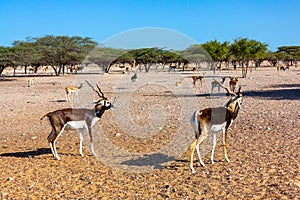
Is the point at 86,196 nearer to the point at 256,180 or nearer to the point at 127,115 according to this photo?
the point at 256,180

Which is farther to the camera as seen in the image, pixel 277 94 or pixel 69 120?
pixel 277 94

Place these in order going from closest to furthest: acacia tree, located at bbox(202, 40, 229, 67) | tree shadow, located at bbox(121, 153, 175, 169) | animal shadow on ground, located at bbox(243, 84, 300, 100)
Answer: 1. tree shadow, located at bbox(121, 153, 175, 169)
2. animal shadow on ground, located at bbox(243, 84, 300, 100)
3. acacia tree, located at bbox(202, 40, 229, 67)

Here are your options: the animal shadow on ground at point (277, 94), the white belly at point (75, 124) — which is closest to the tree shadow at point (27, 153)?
the white belly at point (75, 124)

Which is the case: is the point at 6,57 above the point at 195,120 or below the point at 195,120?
above

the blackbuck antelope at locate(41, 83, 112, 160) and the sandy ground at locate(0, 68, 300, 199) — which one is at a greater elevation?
the blackbuck antelope at locate(41, 83, 112, 160)

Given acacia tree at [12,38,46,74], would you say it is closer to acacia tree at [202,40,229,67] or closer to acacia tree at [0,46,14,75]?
acacia tree at [0,46,14,75]

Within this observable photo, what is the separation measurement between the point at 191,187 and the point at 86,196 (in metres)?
1.72

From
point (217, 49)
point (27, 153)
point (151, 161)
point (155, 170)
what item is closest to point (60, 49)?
point (217, 49)

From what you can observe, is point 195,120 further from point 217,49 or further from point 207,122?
point 217,49

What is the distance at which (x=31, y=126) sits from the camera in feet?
38.3

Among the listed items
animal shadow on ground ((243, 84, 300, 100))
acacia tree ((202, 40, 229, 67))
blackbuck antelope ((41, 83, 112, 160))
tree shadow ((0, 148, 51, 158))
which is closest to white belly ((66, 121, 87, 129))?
blackbuck antelope ((41, 83, 112, 160))

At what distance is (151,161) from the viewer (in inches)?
298

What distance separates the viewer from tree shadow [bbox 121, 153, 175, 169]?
7313 mm

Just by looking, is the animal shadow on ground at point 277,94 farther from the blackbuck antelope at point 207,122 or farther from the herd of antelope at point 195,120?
the blackbuck antelope at point 207,122
